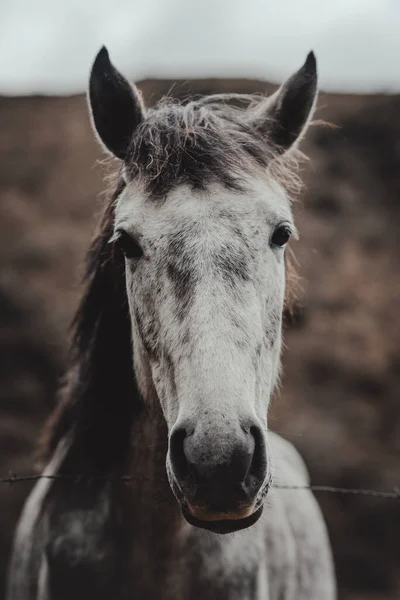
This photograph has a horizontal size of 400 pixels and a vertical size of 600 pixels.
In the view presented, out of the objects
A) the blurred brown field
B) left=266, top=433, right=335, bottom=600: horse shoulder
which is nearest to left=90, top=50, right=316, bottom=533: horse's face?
left=266, top=433, right=335, bottom=600: horse shoulder

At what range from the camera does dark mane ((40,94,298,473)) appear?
197 cm

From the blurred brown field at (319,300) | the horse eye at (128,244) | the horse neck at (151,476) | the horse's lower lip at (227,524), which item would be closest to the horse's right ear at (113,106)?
the horse eye at (128,244)

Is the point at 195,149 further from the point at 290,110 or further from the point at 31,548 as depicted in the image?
the point at 31,548

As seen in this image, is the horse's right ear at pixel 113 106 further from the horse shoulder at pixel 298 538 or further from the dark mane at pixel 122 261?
the horse shoulder at pixel 298 538

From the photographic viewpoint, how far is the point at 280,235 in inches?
76.6

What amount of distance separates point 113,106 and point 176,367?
0.96 metres

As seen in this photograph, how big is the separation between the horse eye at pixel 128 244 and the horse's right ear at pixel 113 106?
39 centimetres

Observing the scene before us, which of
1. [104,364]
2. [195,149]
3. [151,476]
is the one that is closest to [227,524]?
[151,476]

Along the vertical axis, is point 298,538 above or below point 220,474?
below

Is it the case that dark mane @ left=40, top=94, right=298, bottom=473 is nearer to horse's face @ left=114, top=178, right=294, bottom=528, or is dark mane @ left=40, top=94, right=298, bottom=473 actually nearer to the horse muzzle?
horse's face @ left=114, top=178, right=294, bottom=528

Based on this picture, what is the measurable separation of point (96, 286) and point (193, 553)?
0.95m

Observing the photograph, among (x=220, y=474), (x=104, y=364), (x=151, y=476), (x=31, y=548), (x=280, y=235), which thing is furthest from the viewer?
(x=31, y=548)

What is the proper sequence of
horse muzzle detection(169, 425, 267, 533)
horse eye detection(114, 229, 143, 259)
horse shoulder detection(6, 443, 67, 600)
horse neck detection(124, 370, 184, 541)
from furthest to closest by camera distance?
horse shoulder detection(6, 443, 67, 600) < horse neck detection(124, 370, 184, 541) < horse eye detection(114, 229, 143, 259) < horse muzzle detection(169, 425, 267, 533)

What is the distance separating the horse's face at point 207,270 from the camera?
152cm
